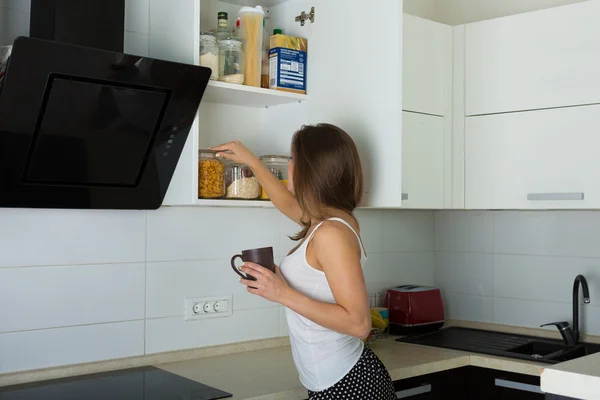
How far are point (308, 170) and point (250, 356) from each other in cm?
85

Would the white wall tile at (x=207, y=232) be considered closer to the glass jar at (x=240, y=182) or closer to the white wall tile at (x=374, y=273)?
the glass jar at (x=240, y=182)

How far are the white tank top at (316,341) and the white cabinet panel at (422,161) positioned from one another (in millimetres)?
721

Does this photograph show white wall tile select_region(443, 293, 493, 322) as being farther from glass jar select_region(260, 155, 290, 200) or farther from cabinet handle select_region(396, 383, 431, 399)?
glass jar select_region(260, 155, 290, 200)

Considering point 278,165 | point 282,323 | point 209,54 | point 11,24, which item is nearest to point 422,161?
point 278,165

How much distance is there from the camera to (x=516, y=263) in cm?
295

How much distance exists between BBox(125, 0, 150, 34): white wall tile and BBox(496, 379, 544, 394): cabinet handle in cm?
171

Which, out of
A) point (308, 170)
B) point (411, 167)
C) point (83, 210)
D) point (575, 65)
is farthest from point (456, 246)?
point (83, 210)

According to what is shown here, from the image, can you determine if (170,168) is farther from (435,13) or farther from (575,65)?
(435,13)

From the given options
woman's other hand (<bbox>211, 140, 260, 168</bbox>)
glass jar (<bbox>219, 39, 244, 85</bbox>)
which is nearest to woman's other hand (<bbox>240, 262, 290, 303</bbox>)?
woman's other hand (<bbox>211, 140, 260, 168</bbox>)

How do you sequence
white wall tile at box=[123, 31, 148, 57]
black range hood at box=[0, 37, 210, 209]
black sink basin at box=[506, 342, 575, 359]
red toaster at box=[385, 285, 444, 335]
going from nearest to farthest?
black range hood at box=[0, 37, 210, 209] < white wall tile at box=[123, 31, 148, 57] < black sink basin at box=[506, 342, 575, 359] < red toaster at box=[385, 285, 444, 335]

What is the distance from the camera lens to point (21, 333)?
200 centimetres

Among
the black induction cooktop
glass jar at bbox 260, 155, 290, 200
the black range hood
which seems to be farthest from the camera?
glass jar at bbox 260, 155, 290, 200

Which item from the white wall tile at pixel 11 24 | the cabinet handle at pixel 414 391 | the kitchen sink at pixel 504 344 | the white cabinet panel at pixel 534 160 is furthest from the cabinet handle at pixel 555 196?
the white wall tile at pixel 11 24

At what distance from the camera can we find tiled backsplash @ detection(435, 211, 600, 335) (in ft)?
9.04
